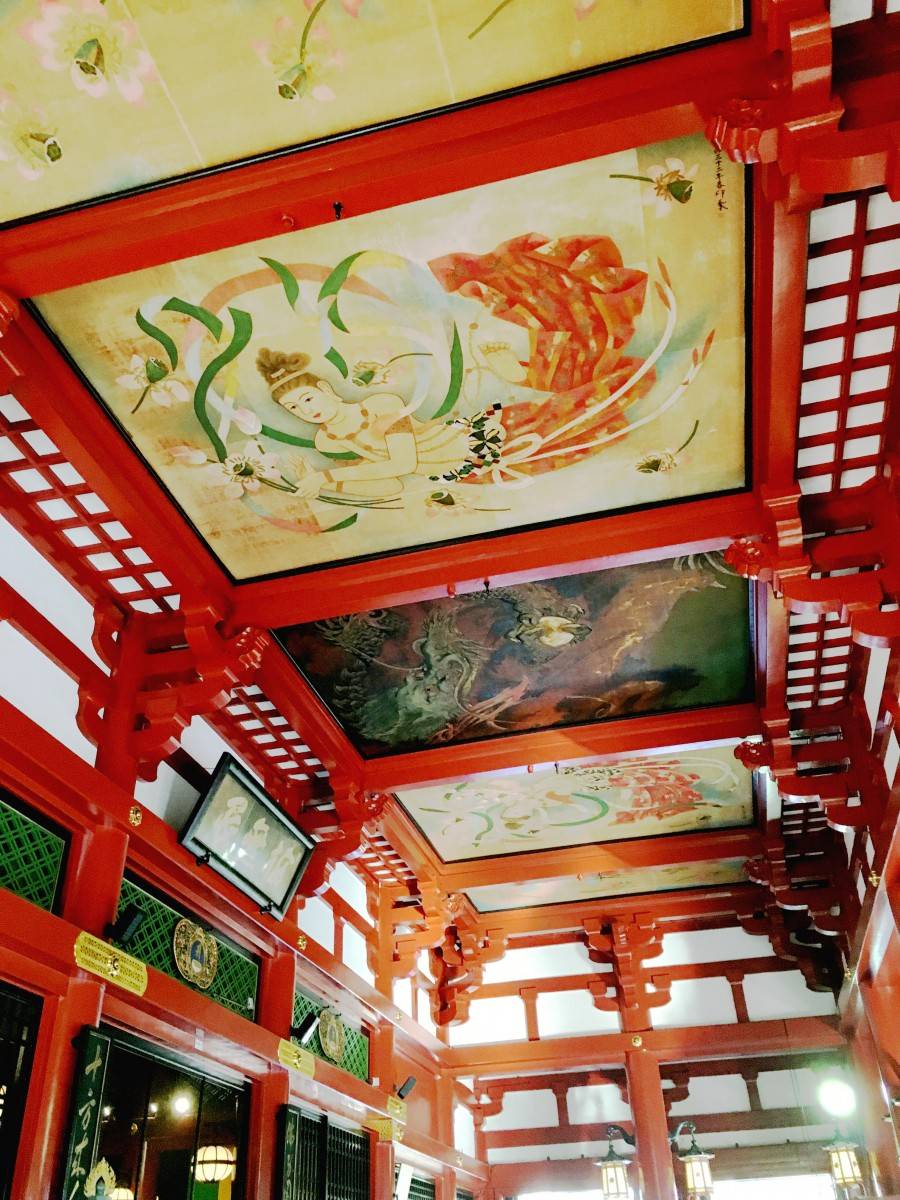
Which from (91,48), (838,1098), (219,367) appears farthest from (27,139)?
(838,1098)

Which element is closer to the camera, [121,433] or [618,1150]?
[121,433]

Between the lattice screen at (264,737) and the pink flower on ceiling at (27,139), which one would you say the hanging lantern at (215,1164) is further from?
the pink flower on ceiling at (27,139)

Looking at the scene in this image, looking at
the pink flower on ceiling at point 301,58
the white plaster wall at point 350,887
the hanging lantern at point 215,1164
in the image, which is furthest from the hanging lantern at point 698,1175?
the pink flower on ceiling at point 301,58

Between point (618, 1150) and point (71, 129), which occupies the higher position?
point (71, 129)

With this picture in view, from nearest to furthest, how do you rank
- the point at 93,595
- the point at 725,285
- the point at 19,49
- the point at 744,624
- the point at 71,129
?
the point at 19,49 < the point at 71,129 < the point at 725,285 < the point at 93,595 < the point at 744,624

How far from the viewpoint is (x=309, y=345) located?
3721 millimetres

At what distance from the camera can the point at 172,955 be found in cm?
475

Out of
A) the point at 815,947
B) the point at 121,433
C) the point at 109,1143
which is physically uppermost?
the point at 121,433

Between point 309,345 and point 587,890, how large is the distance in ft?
24.5

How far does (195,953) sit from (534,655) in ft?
8.41

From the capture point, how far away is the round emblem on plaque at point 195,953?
4.83 metres

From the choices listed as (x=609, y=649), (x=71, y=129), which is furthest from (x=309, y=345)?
(x=609, y=649)

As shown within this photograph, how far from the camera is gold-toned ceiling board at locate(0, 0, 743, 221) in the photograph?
271cm

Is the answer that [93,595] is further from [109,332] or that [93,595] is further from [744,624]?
[744,624]
